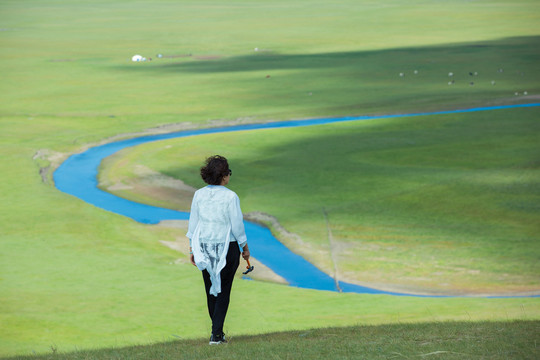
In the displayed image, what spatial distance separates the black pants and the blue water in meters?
11.9

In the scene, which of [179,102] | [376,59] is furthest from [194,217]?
[376,59]

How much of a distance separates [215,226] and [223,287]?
83cm

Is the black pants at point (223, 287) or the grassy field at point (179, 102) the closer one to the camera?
the black pants at point (223, 287)

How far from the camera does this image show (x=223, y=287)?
10305 mm

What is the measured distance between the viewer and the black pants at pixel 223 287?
1014 cm

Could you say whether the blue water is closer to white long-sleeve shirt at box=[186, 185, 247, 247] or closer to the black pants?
the black pants

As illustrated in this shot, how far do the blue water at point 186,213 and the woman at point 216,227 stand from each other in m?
12.3

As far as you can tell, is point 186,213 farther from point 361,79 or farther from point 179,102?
point 361,79

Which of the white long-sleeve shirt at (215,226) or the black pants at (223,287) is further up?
the white long-sleeve shirt at (215,226)

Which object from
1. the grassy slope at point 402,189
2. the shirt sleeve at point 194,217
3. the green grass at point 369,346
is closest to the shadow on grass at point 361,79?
the grassy slope at point 402,189

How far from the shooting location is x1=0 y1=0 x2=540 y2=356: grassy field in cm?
1770

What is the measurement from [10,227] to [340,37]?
73.8 meters

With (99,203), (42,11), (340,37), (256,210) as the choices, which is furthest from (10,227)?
(42,11)

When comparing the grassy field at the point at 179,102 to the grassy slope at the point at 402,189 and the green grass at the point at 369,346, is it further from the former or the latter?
the green grass at the point at 369,346
